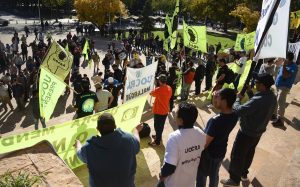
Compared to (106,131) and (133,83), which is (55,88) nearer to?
(133,83)

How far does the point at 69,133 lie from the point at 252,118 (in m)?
3.12

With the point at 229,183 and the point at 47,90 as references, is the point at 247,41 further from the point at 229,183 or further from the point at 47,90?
the point at 47,90

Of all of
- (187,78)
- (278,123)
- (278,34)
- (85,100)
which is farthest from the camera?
(187,78)

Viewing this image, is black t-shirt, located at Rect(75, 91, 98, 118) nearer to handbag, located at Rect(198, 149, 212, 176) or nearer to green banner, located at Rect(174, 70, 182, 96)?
handbag, located at Rect(198, 149, 212, 176)

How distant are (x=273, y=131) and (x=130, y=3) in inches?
2010

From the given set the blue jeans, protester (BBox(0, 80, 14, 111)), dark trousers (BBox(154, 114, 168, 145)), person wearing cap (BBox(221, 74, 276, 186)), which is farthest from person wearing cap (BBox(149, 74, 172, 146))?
protester (BBox(0, 80, 14, 111))

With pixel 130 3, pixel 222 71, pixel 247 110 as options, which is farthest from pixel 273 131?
pixel 130 3

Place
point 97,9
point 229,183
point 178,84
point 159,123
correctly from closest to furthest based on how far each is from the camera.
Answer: point 229,183 < point 159,123 < point 178,84 < point 97,9

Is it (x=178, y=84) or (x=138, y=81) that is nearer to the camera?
(x=138, y=81)

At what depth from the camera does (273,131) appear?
27.8 feet

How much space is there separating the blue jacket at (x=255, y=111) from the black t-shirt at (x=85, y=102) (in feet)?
13.1

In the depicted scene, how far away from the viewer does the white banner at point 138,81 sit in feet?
26.3

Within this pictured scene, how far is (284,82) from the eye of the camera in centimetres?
857

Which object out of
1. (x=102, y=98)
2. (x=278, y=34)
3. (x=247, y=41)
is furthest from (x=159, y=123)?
(x=247, y=41)
